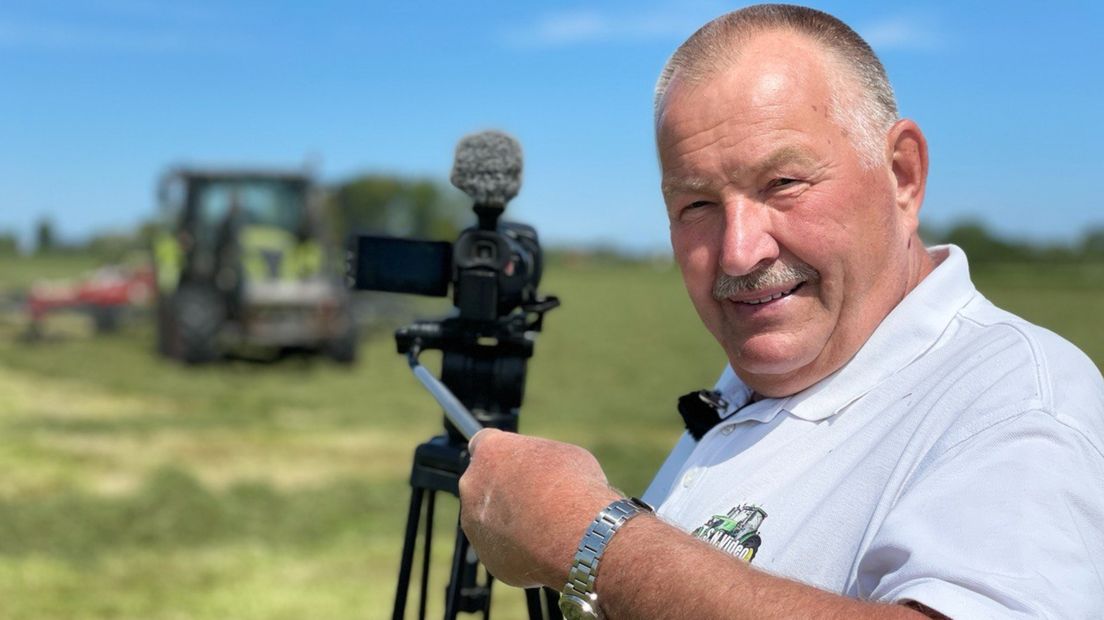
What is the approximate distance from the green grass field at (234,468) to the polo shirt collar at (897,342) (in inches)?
21.2

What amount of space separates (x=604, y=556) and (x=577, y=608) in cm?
6

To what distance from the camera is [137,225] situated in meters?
26.5

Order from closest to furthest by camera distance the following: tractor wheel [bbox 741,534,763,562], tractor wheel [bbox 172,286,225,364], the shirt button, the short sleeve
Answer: the short sleeve → tractor wheel [bbox 741,534,763,562] → the shirt button → tractor wheel [bbox 172,286,225,364]

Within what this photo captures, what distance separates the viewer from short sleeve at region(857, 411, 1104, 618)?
96 centimetres

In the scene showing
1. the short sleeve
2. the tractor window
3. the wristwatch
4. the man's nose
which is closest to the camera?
the short sleeve

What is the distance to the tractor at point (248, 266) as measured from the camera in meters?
12.1

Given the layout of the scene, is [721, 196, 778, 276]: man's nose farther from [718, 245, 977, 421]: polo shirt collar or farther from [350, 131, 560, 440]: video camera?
[350, 131, 560, 440]: video camera

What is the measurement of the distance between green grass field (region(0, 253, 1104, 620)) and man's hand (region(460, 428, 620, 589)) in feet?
3.48

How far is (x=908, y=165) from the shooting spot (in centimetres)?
145

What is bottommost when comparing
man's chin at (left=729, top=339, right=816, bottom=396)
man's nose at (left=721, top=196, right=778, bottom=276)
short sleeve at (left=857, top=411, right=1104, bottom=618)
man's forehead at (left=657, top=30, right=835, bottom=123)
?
short sleeve at (left=857, top=411, right=1104, bottom=618)

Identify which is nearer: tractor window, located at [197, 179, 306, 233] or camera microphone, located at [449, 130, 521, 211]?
camera microphone, located at [449, 130, 521, 211]

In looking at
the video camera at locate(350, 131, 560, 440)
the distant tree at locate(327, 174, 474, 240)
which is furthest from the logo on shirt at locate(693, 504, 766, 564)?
the distant tree at locate(327, 174, 474, 240)

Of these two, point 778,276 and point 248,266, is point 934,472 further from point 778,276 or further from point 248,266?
point 248,266

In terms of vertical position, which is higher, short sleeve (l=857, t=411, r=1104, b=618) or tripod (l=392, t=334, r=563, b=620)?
short sleeve (l=857, t=411, r=1104, b=618)
